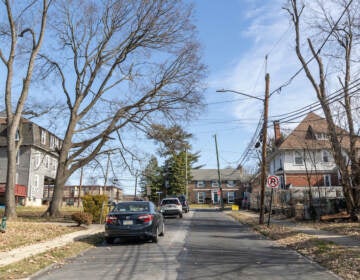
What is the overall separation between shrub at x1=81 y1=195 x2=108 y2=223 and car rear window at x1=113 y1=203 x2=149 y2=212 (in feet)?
26.3

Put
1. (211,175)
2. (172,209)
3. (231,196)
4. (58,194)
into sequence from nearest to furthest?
(58,194), (172,209), (231,196), (211,175)

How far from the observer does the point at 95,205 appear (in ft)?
73.8

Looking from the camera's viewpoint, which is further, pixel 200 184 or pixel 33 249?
pixel 200 184

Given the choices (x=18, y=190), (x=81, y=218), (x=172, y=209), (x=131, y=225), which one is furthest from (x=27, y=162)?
(x=131, y=225)

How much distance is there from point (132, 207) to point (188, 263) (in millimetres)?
5156

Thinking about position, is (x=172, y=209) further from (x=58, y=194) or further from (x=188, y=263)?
(x=188, y=263)

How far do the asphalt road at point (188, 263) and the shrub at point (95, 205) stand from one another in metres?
9.20

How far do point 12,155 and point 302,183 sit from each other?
33.4 m

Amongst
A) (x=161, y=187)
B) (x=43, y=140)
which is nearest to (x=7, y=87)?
(x=43, y=140)

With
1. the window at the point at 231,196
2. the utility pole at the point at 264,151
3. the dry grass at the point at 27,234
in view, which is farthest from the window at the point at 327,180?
the window at the point at 231,196

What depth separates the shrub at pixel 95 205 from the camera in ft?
73.2

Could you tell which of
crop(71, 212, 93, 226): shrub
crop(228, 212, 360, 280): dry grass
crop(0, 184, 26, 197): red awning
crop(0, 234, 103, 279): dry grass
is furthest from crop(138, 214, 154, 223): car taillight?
crop(0, 184, 26, 197): red awning

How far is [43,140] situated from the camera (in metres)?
49.3

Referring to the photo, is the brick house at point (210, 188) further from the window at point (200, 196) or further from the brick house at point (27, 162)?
the brick house at point (27, 162)
